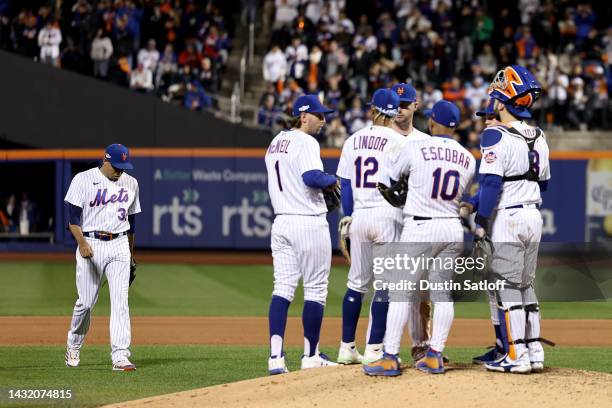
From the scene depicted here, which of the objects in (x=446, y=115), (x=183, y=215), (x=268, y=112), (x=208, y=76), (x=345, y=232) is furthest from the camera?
(x=208, y=76)

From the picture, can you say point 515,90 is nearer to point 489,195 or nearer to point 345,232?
point 489,195

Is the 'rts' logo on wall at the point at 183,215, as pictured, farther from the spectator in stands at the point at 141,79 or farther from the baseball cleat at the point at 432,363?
the baseball cleat at the point at 432,363

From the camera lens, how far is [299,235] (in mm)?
9578

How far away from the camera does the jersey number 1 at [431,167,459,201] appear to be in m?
8.68

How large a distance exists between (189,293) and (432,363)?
11236mm

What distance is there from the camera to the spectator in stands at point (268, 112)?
25719mm

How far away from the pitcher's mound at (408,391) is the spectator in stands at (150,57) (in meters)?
18.2

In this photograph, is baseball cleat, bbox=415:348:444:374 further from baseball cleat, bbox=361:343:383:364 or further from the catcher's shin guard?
the catcher's shin guard

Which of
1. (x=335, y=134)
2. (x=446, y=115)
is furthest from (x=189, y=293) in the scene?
(x=446, y=115)

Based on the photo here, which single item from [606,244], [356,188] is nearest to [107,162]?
[356,188]

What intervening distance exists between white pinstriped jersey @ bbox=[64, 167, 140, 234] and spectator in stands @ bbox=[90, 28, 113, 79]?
16101mm

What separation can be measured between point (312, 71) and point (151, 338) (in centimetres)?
1333

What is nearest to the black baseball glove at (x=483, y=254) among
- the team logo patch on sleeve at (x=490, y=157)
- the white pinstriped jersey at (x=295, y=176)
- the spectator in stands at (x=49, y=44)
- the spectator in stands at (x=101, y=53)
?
the team logo patch on sleeve at (x=490, y=157)

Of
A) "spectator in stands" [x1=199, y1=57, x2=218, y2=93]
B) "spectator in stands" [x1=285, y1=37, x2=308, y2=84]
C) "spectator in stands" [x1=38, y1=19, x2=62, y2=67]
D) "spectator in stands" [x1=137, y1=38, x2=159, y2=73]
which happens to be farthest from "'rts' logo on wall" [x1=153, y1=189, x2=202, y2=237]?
"spectator in stands" [x1=38, y1=19, x2=62, y2=67]
